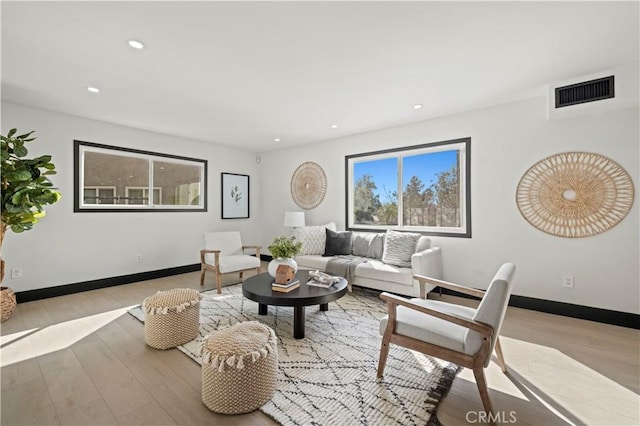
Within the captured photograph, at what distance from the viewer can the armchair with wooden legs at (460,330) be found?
1601 millimetres

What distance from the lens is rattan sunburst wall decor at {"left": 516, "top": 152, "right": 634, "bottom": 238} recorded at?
2.91 m

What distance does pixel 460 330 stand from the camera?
180 cm

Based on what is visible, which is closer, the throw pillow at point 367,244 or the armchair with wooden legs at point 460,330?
the armchair with wooden legs at point 460,330

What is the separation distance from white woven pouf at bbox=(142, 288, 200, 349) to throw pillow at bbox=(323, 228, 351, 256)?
2.37 m

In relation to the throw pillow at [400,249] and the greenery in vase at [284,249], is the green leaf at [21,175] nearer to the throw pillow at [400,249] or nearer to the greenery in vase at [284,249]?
the greenery in vase at [284,249]

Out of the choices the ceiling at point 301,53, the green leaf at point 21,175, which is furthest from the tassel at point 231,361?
the green leaf at point 21,175

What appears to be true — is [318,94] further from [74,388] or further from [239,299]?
[74,388]

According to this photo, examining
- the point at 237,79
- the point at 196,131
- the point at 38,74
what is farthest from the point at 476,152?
the point at 38,74

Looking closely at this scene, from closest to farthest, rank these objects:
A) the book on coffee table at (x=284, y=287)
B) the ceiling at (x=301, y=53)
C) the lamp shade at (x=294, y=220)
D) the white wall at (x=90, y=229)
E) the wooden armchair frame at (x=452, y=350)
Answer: the wooden armchair frame at (x=452, y=350) → the ceiling at (x=301, y=53) → the book on coffee table at (x=284, y=287) → the white wall at (x=90, y=229) → the lamp shade at (x=294, y=220)

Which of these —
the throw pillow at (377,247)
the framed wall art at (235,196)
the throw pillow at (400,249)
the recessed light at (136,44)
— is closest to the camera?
the recessed light at (136,44)

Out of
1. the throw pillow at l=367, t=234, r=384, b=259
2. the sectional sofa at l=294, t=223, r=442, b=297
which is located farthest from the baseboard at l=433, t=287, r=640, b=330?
the throw pillow at l=367, t=234, r=384, b=259

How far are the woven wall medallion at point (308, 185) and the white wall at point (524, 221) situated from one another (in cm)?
147

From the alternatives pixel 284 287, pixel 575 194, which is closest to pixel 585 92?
pixel 575 194

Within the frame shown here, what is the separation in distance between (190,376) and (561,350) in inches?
119
